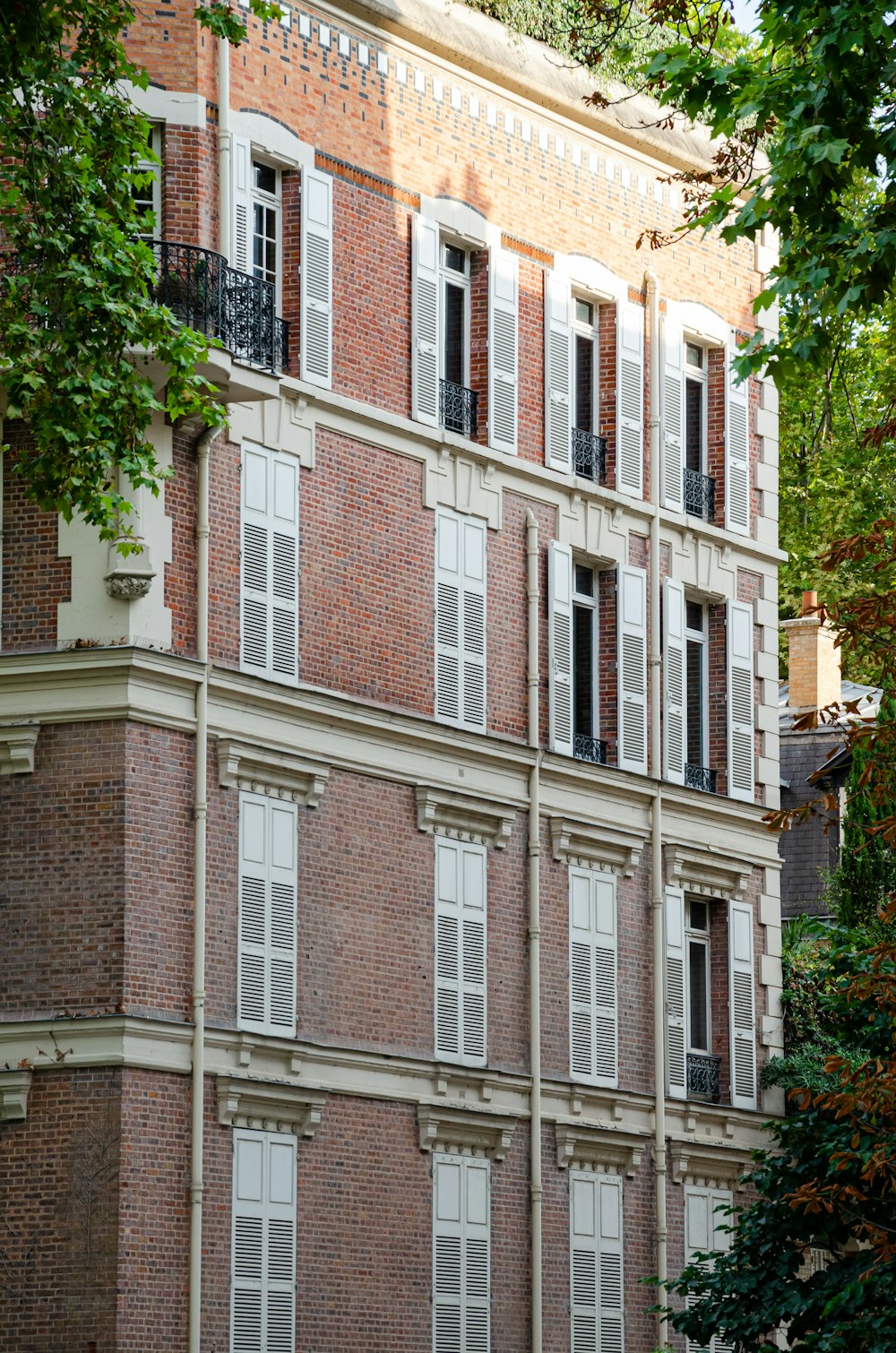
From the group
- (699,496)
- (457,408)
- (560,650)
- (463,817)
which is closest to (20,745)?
(463,817)

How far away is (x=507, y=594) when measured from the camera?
32.1 metres

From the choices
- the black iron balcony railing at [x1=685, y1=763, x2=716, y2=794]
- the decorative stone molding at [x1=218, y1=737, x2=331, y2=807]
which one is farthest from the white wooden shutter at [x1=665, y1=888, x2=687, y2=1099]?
the decorative stone molding at [x1=218, y1=737, x2=331, y2=807]

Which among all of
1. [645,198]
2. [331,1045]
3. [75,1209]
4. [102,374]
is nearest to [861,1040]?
[331,1045]

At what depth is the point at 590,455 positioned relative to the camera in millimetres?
33969

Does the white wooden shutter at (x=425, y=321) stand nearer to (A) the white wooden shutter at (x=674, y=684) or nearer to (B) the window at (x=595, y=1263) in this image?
(A) the white wooden shutter at (x=674, y=684)

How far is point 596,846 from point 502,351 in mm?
5725

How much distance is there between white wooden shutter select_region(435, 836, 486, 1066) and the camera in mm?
30094

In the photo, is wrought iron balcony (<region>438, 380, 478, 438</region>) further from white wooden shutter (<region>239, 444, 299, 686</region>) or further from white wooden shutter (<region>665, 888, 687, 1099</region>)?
white wooden shutter (<region>665, 888, 687, 1099</region>)

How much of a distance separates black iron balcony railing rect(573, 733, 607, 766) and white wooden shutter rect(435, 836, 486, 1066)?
2.64 metres

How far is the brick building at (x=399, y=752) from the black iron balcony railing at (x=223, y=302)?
52 millimetres

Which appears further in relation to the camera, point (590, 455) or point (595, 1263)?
point (590, 455)

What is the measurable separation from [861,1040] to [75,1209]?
7330 mm

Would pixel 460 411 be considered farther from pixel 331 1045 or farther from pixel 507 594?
pixel 331 1045

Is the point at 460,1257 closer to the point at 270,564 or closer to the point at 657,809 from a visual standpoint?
the point at 657,809
